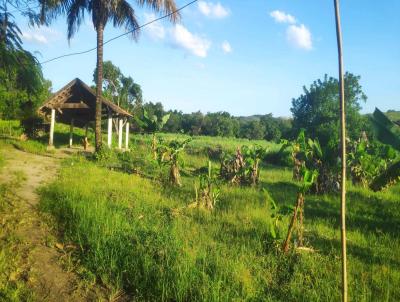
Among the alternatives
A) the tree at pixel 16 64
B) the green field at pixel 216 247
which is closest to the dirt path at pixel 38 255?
the green field at pixel 216 247

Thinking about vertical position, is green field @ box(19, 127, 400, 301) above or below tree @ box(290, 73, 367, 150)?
below

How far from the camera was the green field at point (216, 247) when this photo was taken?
4359 millimetres

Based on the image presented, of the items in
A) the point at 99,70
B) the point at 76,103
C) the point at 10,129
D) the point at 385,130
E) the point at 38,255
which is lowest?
the point at 38,255

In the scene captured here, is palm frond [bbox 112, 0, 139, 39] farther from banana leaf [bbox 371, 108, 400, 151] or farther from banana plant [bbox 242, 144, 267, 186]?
banana leaf [bbox 371, 108, 400, 151]

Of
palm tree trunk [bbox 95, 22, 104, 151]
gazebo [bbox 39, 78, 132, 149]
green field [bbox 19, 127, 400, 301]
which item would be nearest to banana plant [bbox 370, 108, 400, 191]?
green field [bbox 19, 127, 400, 301]

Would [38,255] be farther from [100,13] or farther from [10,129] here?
[10,129]

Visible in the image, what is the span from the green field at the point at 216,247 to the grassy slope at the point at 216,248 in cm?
2

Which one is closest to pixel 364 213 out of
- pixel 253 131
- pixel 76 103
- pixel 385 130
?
pixel 385 130

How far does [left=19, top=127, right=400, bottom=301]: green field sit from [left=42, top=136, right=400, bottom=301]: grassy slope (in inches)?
0.6

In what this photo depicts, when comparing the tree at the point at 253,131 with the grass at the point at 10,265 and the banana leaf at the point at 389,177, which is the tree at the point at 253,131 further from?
the banana leaf at the point at 389,177

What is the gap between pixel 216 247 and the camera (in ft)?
18.4

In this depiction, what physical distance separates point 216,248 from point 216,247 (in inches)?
0.7

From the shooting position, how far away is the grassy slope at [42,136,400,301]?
436cm

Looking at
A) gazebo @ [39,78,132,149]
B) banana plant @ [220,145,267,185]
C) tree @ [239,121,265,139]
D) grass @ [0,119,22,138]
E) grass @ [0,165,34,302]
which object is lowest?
grass @ [0,165,34,302]
